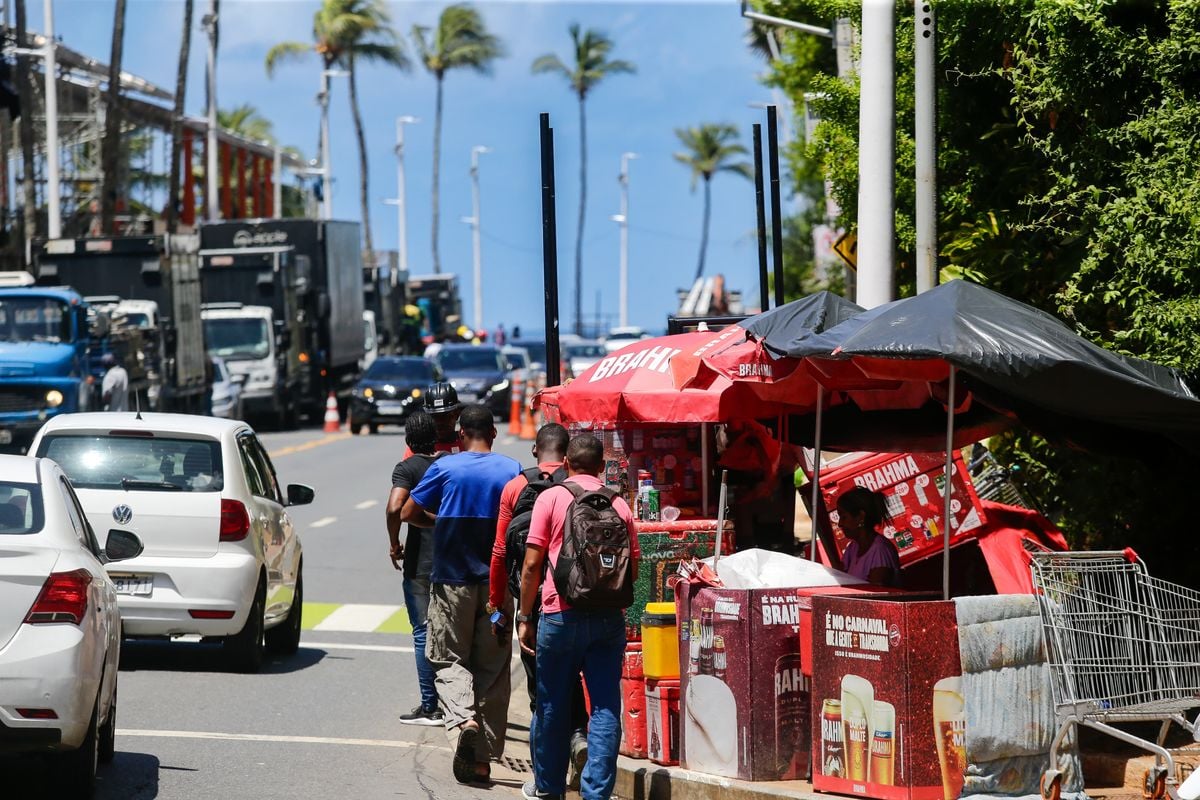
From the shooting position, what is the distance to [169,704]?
11.0 meters

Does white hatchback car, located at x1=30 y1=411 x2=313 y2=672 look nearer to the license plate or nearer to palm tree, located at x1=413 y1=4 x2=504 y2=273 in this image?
the license plate

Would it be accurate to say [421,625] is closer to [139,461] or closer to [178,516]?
[178,516]

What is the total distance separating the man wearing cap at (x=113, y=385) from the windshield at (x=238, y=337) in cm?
1214

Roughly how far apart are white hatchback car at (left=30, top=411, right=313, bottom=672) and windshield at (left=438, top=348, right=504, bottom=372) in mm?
32003

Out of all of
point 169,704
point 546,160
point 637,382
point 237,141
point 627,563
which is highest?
point 237,141

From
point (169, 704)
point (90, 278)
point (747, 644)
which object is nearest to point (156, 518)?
point (169, 704)

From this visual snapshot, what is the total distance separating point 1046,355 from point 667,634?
2356mm

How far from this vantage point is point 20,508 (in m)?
8.17

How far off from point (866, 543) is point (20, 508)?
14.2 feet

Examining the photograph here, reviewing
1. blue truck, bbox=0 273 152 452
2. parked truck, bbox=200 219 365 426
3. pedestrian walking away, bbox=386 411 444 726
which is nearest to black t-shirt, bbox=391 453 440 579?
pedestrian walking away, bbox=386 411 444 726

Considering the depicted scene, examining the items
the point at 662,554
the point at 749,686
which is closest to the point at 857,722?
the point at 749,686

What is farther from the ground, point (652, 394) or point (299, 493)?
point (652, 394)

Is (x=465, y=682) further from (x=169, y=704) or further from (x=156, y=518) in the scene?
(x=156, y=518)

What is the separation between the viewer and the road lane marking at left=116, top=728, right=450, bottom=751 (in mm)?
9992
